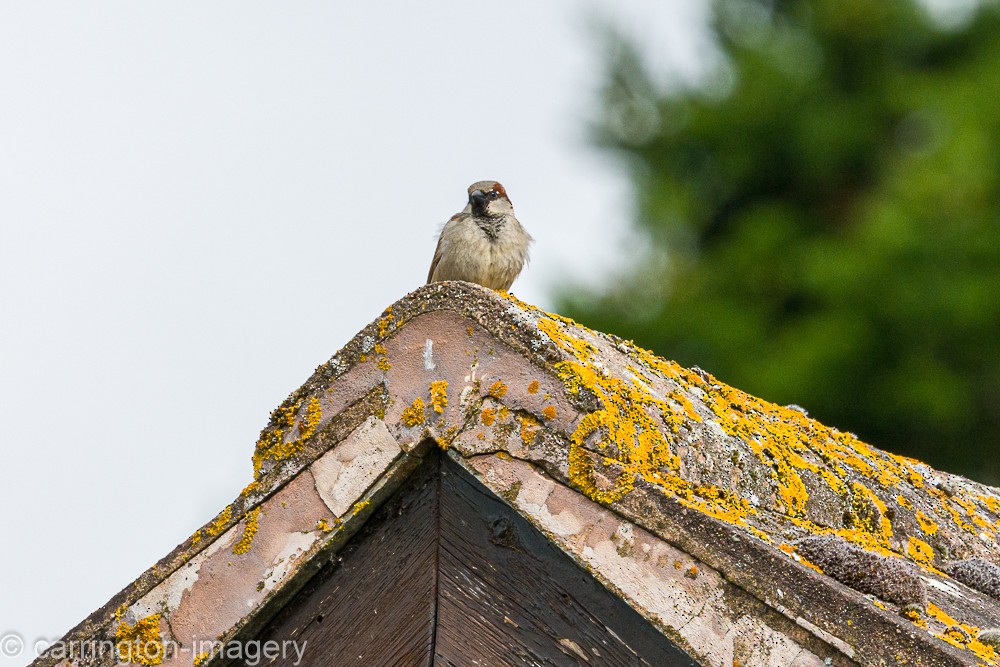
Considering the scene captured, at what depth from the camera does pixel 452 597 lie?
2246 mm

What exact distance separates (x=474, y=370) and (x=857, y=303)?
30.8ft

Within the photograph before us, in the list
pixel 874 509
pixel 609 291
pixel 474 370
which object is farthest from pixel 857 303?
pixel 474 370

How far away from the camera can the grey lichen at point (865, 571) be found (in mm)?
2027

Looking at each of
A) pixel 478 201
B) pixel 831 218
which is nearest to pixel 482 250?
pixel 478 201

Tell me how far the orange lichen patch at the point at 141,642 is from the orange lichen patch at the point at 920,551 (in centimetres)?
153

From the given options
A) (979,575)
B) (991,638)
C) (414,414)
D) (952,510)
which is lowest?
(414,414)

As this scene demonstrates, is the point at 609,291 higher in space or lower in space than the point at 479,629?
higher

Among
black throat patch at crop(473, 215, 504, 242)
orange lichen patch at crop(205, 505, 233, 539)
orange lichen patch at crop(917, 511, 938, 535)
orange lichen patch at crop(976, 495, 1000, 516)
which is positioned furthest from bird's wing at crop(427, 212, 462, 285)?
orange lichen patch at crop(205, 505, 233, 539)

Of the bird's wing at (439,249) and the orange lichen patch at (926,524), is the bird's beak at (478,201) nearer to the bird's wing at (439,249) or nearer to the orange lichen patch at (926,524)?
the bird's wing at (439,249)

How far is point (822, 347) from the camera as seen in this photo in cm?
1095

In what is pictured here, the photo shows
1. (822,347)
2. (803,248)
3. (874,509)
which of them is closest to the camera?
(874,509)

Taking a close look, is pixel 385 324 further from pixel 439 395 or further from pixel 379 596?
pixel 379 596

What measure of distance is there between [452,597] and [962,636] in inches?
32.7

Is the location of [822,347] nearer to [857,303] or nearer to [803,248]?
[857,303]
